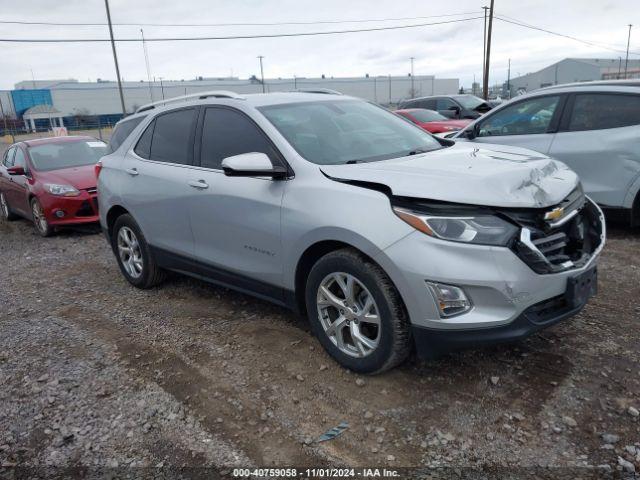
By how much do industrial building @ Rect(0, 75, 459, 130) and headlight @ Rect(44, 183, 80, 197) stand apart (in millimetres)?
49700

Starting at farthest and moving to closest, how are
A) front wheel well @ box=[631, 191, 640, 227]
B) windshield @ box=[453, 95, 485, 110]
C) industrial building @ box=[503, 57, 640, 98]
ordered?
industrial building @ box=[503, 57, 640, 98] < windshield @ box=[453, 95, 485, 110] < front wheel well @ box=[631, 191, 640, 227]

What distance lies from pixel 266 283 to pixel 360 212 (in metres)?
1.06

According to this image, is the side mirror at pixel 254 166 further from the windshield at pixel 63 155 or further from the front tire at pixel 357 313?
the windshield at pixel 63 155

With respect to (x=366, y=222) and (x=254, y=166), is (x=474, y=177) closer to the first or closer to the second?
(x=366, y=222)

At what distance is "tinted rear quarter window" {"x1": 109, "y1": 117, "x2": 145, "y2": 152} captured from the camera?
5274 mm

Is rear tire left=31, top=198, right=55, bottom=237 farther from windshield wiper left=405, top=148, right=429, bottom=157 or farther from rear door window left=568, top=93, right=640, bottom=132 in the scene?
rear door window left=568, top=93, right=640, bottom=132

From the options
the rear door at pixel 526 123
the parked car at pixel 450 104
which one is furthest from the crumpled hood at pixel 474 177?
the parked car at pixel 450 104

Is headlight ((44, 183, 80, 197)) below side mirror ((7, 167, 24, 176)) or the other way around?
below

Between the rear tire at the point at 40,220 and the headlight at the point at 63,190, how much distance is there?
0.39 meters

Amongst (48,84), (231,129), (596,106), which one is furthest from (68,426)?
(48,84)

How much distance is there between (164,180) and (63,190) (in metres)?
4.26

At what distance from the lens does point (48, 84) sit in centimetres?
7712

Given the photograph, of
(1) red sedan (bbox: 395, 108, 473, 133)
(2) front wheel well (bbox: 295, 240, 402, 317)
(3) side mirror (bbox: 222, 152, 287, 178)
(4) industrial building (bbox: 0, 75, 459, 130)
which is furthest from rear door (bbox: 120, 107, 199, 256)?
(4) industrial building (bbox: 0, 75, 459, 130)

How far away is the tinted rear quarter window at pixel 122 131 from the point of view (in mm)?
5274
